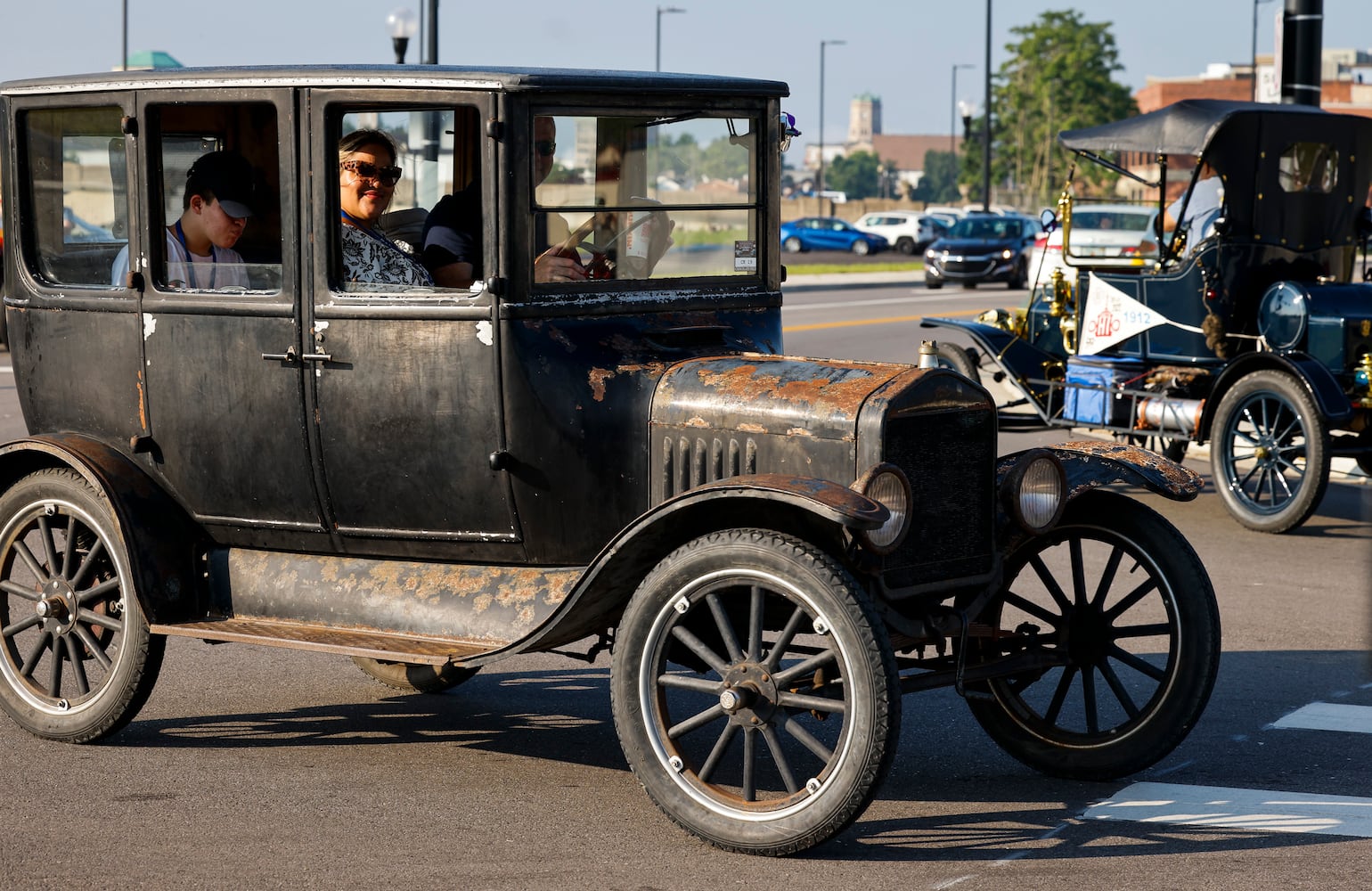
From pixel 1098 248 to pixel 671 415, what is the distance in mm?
7831

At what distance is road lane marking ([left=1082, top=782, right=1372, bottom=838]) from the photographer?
4730mm

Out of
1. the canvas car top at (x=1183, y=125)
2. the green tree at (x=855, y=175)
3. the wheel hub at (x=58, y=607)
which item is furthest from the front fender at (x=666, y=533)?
the green tree at (x=855, y=175)

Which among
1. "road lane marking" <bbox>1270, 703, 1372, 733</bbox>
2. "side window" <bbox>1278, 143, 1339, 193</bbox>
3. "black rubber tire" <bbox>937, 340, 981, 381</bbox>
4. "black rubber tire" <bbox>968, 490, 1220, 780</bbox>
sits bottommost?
"road lane marking" <bbox>1270, 703, 1372, 733</bbox>

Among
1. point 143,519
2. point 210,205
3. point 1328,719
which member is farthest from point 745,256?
point 1328,719

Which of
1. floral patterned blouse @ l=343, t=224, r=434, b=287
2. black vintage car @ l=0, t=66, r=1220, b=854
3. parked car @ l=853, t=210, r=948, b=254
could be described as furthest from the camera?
parked car @ l=853, t=210, r=948, b=254

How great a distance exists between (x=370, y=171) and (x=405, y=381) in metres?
0.73

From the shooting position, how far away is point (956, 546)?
4855 mm

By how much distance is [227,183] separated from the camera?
215 inches

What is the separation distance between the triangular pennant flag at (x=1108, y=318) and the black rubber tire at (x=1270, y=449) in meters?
1.05

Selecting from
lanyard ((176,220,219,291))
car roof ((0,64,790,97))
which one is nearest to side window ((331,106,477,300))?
car roof ((0,64,790,97))

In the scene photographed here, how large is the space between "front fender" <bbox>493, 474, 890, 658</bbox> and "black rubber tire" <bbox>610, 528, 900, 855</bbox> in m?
0.11

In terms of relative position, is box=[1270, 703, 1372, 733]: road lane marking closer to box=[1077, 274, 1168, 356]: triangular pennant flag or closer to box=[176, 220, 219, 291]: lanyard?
box=[176, 220, 219, 291]: lanyard

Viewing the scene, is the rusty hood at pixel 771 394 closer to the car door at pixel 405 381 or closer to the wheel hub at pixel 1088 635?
the car door at pixel 405 381

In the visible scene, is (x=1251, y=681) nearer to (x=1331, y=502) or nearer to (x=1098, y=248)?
(x=1331, y=502)
